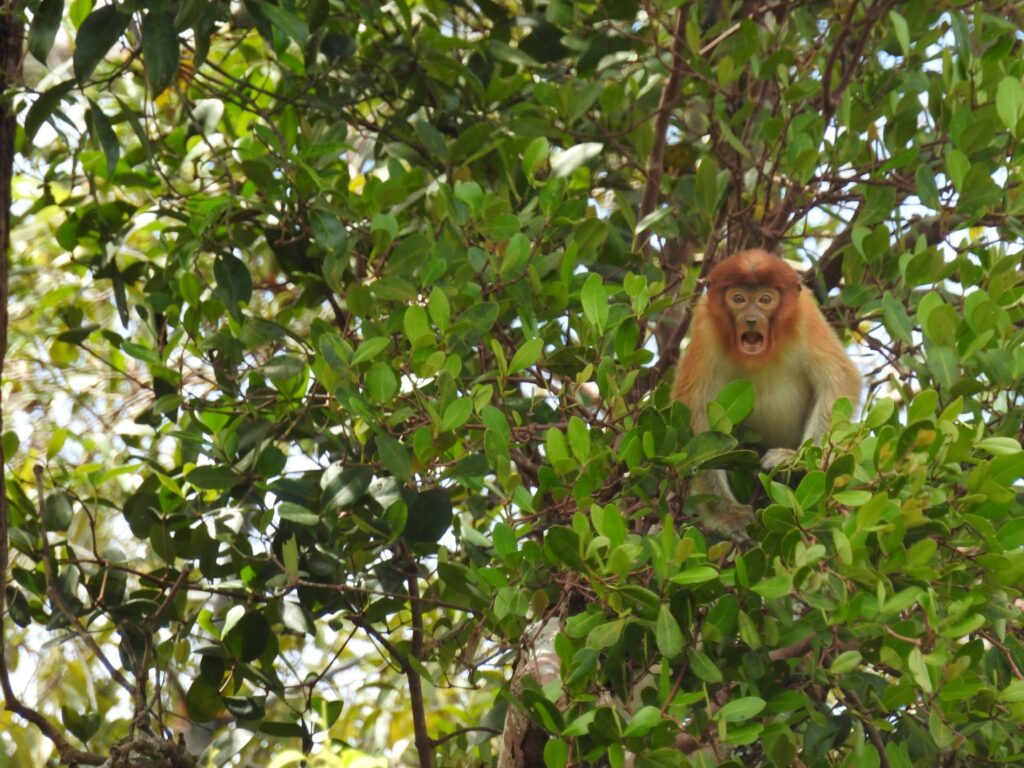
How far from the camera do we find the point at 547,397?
4.53 m

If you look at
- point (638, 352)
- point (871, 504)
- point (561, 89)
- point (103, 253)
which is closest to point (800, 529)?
point (871, 504)

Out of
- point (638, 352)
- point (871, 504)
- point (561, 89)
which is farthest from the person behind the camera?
point (561, 89)

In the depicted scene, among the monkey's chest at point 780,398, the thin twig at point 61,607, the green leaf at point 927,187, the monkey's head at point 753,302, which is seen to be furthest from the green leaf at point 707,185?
the thin twig at point 61,607

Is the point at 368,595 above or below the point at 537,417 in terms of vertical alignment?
below

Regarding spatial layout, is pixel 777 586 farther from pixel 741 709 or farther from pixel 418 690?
pixel 418 690

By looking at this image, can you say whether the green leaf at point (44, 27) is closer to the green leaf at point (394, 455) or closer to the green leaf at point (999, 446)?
the green leaf at point (394, 455)

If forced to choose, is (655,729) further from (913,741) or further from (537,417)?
(537,417)

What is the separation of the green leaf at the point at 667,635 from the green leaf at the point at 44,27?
2.28 metres

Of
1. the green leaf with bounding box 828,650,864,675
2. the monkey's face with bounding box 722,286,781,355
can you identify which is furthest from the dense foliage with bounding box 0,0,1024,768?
the monkey's face with bounding box 722,286,781,355

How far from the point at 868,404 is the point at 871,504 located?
0.65 metres

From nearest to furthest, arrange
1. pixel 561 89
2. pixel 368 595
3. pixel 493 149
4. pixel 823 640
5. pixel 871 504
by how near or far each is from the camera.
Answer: pixel 871 504 < pixel 823 640 < pixel 368 595 < pixel 561 89 < pixel 493 149

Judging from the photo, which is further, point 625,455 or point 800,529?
point 625,455

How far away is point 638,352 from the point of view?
12.9ft

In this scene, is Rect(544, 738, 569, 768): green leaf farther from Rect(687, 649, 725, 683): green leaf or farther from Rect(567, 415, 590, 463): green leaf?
Rect(567, 415, 590, 463): green leaf
